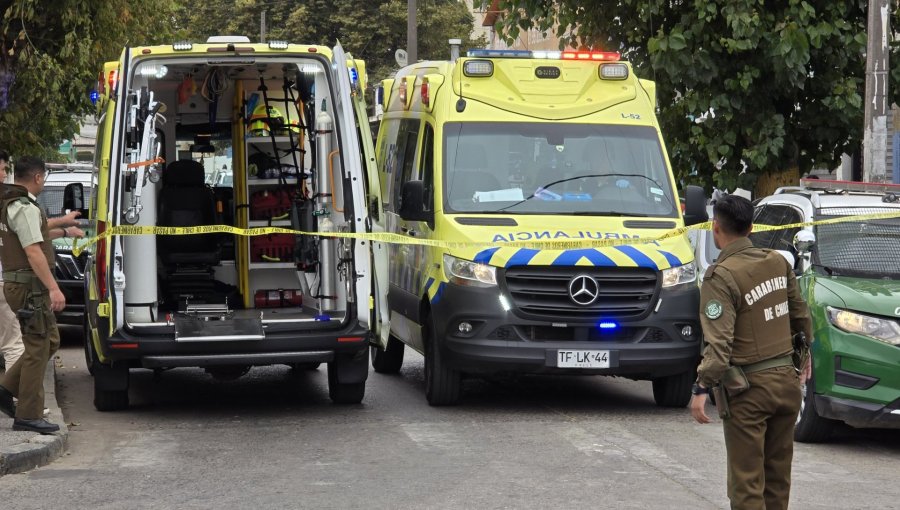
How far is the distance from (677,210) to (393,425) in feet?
9.61

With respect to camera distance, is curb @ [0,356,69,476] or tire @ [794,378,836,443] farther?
tire @ [794,378,836,443]

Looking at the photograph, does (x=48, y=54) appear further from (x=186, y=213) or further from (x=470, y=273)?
(x=470, y=273)

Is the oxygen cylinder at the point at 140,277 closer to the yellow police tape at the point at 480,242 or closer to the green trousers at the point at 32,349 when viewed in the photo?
the yellow police tape at the point at 480,242

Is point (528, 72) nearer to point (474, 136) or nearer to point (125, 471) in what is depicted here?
point (474, 136)

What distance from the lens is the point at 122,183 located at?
9992 mm

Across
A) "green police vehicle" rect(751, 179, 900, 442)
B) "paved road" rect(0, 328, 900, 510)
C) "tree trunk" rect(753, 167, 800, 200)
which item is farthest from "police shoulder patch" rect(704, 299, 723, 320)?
"tree trunk" rect(753, 167, 800, 200)

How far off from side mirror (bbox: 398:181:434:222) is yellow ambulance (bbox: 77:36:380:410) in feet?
1.82

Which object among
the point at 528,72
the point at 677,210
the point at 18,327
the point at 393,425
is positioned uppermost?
the point at 528,72

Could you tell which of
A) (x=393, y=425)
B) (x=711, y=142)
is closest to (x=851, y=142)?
(x=711, y=142)

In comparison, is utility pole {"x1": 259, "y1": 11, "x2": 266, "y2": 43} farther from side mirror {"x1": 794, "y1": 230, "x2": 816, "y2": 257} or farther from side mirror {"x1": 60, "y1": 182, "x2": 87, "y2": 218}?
side mirror {"x1": 794, "y1": 230, "x2": 816, "y2": 257}

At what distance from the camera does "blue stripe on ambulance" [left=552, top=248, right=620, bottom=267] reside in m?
10.2

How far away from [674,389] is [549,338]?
48.2 inches

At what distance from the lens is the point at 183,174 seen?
1227cm

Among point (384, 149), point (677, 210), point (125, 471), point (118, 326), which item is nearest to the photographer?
point (125, 471)
